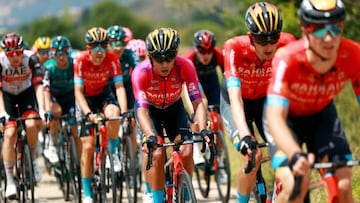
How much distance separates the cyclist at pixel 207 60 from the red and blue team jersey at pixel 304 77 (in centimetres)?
609

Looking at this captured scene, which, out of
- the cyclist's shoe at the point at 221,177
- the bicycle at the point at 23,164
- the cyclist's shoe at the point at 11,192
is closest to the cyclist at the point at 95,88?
the bicycle at the point at 23,164

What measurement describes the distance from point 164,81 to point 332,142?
258 centimetres

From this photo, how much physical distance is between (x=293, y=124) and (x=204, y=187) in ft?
21.3

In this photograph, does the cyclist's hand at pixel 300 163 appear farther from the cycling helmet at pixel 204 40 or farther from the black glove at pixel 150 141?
the cycling helmet at pixel 204 40

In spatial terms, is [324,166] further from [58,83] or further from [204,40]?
[58,83]

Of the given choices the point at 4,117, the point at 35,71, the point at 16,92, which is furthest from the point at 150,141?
the point at 16,92

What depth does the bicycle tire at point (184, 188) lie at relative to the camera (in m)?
6.95

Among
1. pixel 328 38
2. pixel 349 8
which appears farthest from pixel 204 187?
pixel 328 38

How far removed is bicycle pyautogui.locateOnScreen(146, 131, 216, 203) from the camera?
7030 mm

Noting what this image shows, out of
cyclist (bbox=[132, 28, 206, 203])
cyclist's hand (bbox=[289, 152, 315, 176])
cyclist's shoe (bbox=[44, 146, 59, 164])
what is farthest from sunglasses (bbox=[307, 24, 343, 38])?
cyclist's shoe (bbox=[44, 146, 59, 164])

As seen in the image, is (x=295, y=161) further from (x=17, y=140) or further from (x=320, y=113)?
(x=17, y=140)

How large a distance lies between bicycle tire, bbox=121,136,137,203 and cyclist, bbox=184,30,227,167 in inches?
66.4

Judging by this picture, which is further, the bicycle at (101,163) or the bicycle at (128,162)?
the bicycle at (128,162)

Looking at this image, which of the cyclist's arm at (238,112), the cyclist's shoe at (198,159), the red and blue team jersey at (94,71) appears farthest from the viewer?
the cyclist's shoe at (198,159)
